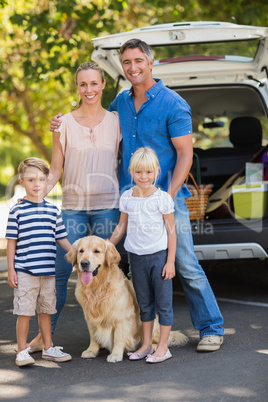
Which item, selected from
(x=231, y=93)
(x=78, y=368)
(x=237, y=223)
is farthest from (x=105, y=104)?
(x=78, y=368)

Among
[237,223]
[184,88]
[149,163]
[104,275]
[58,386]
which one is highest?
[184,88]

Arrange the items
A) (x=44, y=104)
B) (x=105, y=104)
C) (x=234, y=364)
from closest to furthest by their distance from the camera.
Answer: (x=234, y=364), (x=105, y=104), (x=44, y=104)

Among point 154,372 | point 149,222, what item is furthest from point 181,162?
Result: point 154,372

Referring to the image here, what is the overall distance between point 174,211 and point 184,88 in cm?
238

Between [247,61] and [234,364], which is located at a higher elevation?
[247,61]

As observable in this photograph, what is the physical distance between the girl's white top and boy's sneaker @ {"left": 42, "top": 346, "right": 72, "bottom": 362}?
870 millimetres

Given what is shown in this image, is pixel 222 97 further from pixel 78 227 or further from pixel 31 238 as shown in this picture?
pixel 31 238

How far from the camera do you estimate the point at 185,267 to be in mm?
4211

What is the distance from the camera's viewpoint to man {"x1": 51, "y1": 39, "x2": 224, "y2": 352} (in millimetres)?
4133

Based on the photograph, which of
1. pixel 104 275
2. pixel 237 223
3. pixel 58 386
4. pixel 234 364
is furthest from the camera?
pixel 237 223

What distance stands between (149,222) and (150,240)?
0.40 ft

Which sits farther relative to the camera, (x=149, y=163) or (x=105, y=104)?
(x=105, y=104)

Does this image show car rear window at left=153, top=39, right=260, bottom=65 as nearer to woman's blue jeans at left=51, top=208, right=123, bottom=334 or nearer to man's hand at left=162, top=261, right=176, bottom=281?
woman's blue jeans at left=51, top=208, right=123, bottom=334

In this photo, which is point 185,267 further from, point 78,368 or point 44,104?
point 44,104
